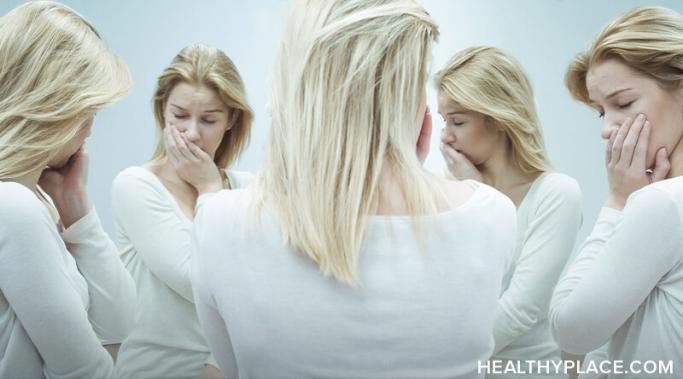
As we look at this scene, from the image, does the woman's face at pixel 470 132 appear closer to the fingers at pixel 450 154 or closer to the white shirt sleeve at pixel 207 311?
the fingers at pixel 450 154

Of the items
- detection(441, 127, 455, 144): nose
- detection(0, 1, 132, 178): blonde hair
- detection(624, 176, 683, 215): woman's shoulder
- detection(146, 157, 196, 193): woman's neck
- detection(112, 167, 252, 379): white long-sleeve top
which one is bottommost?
detection(112, 167, 252, 379): white long-sleeve top

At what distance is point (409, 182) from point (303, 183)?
0.37 ft

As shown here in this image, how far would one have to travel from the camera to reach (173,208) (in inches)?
53.2

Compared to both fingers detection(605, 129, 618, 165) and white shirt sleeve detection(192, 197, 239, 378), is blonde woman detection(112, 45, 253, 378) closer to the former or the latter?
white shirt sleeve detection(192, 197, 239, 378)

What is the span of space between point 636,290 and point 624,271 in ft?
0.10

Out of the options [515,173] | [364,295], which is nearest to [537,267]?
[515,173]

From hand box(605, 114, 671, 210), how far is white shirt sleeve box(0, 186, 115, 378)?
2.67ft

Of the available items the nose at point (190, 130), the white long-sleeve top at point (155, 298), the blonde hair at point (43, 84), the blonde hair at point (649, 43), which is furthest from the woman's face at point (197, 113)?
the blonde hair at point (649, 43)

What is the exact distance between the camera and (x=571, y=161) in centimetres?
171

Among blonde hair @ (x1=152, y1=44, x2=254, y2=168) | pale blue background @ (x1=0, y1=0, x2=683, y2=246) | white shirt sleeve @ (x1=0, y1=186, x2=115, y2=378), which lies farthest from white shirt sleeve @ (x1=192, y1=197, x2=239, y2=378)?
pale blue background @ (x1=0, y1=0, x2=683, y2=246)

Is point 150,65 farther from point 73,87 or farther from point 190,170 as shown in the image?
point 73,87

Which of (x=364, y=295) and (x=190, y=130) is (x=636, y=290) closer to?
(x=364, y=295)

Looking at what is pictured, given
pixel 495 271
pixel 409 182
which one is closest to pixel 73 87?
pixel 409 182

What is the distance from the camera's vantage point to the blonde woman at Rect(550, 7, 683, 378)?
0.81 metres
